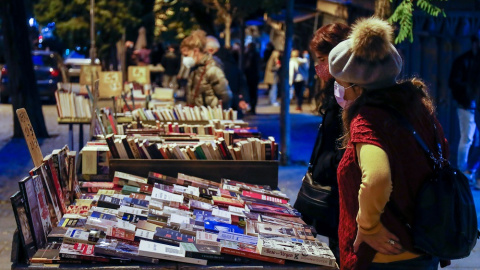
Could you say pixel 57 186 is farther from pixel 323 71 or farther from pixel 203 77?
pixel 203 77

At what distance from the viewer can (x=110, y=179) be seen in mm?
5512

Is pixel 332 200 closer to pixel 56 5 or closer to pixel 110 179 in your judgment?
pixel 110 179

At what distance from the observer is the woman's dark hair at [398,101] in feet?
10.3

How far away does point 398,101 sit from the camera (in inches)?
124

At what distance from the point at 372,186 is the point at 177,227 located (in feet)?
4.82

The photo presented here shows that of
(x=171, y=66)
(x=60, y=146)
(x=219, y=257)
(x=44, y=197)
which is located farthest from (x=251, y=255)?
(x=171, y=66)

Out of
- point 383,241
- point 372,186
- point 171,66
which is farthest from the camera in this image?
point 171,66

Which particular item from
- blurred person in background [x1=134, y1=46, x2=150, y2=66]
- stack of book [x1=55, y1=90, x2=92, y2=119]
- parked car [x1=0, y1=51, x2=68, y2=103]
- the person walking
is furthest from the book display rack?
blurred person in background [x1=134, y1=46, x2=150, y2=66]

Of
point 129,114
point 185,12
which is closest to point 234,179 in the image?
point 129,114

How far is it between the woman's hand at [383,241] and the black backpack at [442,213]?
0.25ft

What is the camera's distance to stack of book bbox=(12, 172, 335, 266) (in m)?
3.76

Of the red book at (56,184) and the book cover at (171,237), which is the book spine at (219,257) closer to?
the book cover at (171,237)

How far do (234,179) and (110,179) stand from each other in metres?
0.89

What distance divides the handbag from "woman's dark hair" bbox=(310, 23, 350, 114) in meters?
0.20
